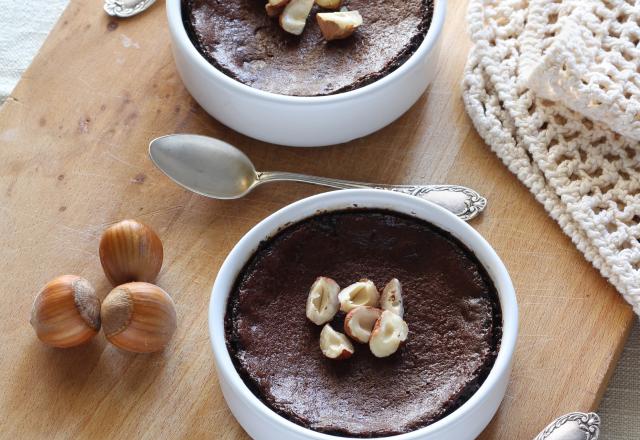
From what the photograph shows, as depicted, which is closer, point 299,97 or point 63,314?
point 63,314

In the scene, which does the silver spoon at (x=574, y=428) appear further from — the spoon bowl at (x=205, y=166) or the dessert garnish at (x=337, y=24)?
the dessert garnish at (x=337, y=24)

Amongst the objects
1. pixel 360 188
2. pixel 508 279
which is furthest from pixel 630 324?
pixel 360 188

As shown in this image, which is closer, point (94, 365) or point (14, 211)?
point (94, 365)

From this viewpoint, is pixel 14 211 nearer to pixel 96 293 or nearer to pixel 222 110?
pixel 96 293

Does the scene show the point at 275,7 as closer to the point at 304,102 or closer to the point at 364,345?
the point at 304,102

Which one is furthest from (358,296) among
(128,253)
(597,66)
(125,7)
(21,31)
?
(21,31)

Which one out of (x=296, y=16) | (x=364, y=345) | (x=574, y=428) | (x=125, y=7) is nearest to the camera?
(x=574, y=428)
